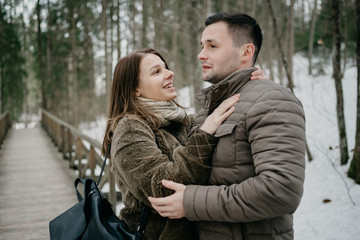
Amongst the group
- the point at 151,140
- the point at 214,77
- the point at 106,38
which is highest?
the point at 106,38

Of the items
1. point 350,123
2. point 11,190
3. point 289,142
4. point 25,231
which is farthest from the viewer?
point 350,123

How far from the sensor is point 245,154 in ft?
4.33

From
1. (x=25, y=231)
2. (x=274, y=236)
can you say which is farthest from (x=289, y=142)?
(x=25, y=231)

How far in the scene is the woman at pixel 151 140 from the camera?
1.41m

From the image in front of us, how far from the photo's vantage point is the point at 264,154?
118 cm

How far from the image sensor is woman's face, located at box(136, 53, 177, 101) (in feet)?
6.14

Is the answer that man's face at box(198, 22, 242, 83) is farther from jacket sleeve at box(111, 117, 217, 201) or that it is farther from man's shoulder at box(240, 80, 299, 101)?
jacket sleeve at box(111, 117, 217, 201)

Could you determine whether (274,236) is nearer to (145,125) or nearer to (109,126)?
(145,125)

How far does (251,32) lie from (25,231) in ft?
13.8

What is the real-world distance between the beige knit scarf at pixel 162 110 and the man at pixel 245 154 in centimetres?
25

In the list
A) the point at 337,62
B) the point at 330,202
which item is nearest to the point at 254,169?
the point at 330,202

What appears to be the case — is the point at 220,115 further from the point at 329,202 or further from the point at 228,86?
the point at 329,202

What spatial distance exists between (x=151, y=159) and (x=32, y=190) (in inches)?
219

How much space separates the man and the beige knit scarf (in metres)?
0.25
